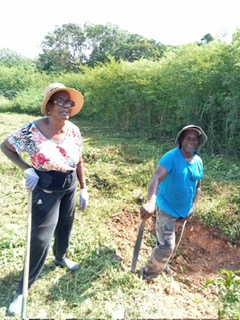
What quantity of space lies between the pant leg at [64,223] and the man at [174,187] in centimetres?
77

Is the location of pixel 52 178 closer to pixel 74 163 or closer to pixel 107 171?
pixel 74 163

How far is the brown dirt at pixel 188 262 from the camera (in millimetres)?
2629

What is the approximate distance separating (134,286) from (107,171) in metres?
3.22

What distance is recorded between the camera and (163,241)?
2.79m

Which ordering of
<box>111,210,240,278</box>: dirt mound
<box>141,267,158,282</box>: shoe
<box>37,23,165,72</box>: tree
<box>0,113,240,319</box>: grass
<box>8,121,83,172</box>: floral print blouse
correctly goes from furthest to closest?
1. <box>37,23,165,72</box>: tree
2. <box>111,210,240,278</box>: dirt mound
3. <box>141,267,158,282</box>: shoe
4. <box>0,113,240,319</box>: grass
5. <box>8,121,83,172</box>: floral print blouse

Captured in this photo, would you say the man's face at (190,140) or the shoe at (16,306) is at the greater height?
the man's face at (190,140)

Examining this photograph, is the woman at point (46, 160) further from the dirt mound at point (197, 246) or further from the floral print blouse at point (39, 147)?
the dirt mound at point (197, 246)

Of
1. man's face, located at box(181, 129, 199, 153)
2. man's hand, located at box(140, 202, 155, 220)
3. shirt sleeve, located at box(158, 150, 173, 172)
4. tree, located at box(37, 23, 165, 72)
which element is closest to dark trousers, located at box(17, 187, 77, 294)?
man's hand, located at box(140, 202, 155, 220)

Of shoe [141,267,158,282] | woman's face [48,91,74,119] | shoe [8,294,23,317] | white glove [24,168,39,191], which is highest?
woman's face [48,91,74,119]

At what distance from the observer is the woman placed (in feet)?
7.64

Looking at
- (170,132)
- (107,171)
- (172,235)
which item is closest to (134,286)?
(172,235)

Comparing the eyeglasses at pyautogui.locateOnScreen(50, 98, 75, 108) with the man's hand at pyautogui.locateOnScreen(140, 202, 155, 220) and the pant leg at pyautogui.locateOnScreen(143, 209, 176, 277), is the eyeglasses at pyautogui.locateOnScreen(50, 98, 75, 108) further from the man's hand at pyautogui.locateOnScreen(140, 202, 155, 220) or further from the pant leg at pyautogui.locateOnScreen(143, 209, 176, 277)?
the pant leg at pyautogui.locateOnScreen(143, 209, 176, 277)

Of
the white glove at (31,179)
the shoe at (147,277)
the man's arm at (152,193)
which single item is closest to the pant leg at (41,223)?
the white glove at (31,179)

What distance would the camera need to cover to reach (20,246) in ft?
10.9
